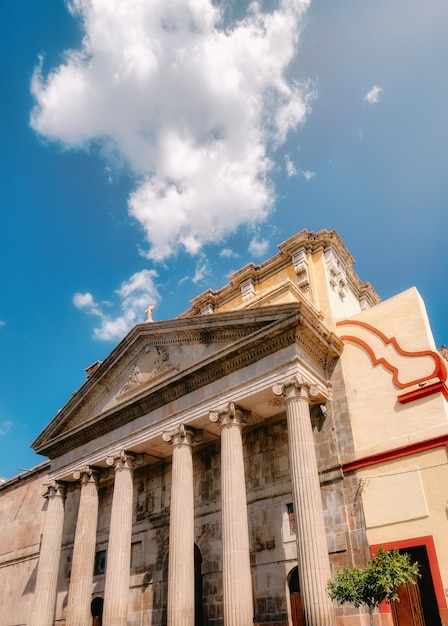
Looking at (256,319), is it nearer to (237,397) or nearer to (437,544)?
(237,397)

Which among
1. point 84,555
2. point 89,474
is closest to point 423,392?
point 89,474

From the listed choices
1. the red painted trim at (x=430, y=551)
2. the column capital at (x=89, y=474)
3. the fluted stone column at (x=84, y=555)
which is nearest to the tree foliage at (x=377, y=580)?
the red painted trim at (x=430, y=551)

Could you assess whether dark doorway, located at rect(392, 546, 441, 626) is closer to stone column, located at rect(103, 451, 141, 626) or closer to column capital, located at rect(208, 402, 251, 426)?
column capital, located at rect(208, 402, 251, 426)

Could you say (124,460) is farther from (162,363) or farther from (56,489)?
(56,489)

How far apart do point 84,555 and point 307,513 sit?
10656 millimetres

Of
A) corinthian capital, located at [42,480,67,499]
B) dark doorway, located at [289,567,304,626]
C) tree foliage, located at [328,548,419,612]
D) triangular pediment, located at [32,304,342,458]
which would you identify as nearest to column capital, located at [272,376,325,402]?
triangular pediment, located at [32,304,342,458]

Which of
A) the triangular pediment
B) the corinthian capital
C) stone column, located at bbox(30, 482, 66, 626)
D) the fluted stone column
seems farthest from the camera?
the corinthian capital

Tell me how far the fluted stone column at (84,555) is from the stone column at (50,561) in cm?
169

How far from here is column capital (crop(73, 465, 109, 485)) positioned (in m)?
22.7

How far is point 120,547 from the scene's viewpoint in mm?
19672

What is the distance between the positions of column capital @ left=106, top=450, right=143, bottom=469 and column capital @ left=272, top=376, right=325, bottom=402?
750 cm

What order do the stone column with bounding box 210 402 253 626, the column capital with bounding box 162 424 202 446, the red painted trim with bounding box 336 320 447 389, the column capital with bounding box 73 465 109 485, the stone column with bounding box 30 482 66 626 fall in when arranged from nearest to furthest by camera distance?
the stone column with bounding box 210 402 253 626 < the red painted trim with bounding box 336 320 447 389 < the column capital with bounding box 162 424 202 446 < the stone column with bounding box 30 482 66 626 < the column capital with bounding box 73 465 109 485

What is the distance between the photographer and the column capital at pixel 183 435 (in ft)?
63.2

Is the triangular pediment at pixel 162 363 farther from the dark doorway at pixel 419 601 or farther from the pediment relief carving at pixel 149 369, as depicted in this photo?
the dark doorway at pixel 419 601
